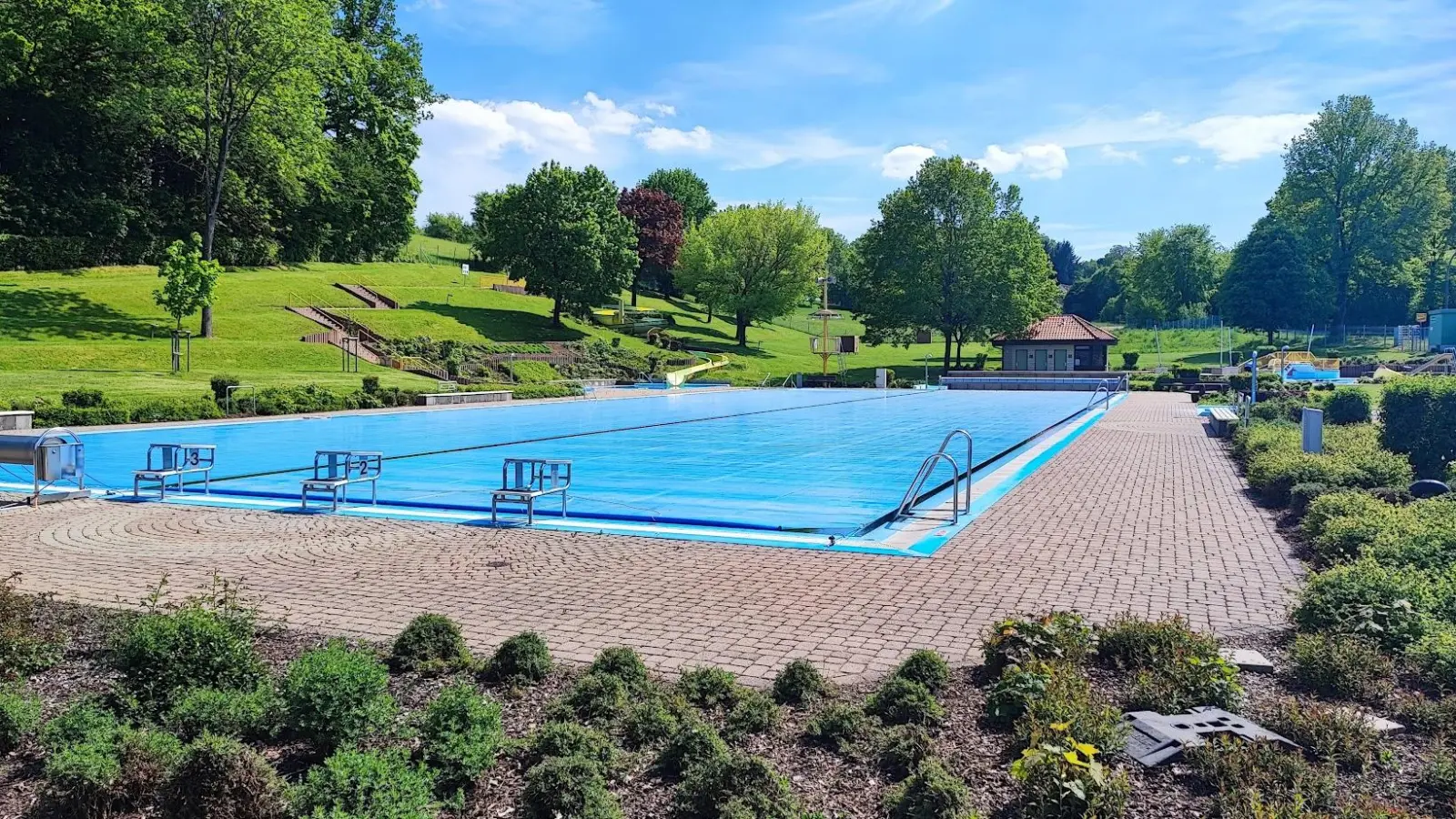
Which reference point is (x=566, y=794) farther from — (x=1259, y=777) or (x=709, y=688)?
(x=1259, y=777)

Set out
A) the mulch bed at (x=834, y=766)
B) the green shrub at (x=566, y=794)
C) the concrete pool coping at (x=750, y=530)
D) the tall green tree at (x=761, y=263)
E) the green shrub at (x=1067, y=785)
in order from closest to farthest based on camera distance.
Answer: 1. the green shrub at (x=1067, y=785)
2. the green shrub at (x=566, y=794)
3. the mulch bed at (x=834, y=766)
4. the concrete pool coping at (x=750, y=530)
5. the tall green tree at (x=761, y=263)

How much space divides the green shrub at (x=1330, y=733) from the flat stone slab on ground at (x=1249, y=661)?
2.82ft

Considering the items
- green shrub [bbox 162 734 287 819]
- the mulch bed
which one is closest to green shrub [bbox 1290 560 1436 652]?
the mulch bed

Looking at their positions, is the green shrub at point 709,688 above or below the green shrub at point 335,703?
below

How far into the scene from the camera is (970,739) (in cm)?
443

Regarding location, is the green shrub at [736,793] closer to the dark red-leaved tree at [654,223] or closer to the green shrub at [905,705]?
the green shrub at [905,705]

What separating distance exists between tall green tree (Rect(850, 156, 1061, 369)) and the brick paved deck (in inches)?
1891

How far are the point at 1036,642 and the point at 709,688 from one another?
6.11 ft

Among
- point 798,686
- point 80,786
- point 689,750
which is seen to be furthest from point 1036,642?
point 80,786

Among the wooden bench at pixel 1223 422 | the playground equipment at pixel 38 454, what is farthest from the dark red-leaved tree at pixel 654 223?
the playground equipment at pixel 38 454

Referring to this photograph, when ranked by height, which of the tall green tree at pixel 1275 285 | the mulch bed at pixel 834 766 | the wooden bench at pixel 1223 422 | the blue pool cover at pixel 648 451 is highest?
the tall green tree at pixel 1275 285

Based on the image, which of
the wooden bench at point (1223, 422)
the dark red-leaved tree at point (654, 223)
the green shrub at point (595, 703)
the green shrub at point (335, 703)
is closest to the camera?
the green shrub at point (335, 703)

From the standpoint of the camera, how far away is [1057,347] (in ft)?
194

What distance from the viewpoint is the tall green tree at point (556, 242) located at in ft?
192
